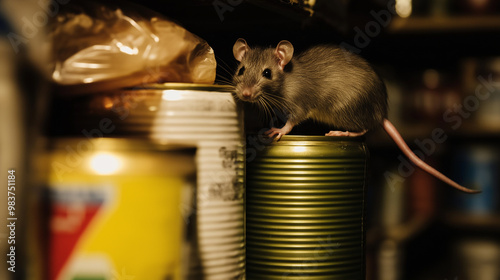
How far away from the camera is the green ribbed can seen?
67 cm

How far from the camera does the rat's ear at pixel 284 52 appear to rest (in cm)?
85

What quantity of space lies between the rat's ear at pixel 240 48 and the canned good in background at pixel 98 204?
0.43 metres

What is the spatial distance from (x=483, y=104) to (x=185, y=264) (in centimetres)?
186

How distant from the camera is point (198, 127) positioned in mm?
564

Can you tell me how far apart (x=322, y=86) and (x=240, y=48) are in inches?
6.9

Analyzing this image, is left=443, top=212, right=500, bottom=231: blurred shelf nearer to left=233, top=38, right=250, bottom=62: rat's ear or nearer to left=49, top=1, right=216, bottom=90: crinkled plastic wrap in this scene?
left=233, top=38, right=250, bottom=62: rat's ear

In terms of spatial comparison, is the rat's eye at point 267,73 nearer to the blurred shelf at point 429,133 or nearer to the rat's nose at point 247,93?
the rat's nose at point 247,93

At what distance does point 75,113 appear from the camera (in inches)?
22.4

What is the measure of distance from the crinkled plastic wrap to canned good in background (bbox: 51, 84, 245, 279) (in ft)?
0.08

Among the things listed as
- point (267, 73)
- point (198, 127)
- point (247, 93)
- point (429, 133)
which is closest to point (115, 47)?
point (198, 127)

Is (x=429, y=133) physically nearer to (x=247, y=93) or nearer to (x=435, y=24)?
(x=435, y=24)

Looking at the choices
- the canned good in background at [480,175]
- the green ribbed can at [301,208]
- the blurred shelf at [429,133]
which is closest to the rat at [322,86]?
the green ribbed can at [301,208]

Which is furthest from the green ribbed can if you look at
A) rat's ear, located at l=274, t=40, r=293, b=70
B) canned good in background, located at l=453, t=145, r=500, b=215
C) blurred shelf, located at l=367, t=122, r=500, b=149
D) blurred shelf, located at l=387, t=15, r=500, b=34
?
canned good in background, located at l=453, t=145, r=500, b=215

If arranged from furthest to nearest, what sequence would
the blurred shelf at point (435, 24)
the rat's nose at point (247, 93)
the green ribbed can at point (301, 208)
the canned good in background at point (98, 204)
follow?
the blurred shelf at point (435, 24) → the rat's nose at point (247, 93) → the green ribbed can at point (301, 208) → the canned good in background at point (98, 204)
